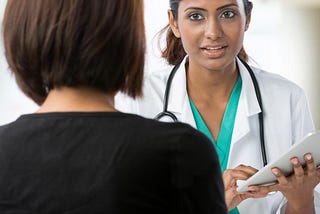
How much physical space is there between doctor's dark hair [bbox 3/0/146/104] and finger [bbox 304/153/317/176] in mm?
601

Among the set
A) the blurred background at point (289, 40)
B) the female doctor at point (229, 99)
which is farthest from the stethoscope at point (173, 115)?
the blurred background at point (289, 40)

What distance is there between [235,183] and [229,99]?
0.30m

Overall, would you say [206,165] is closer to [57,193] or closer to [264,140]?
[57,193]

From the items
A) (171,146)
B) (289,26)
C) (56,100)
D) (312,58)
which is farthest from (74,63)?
(312,58)

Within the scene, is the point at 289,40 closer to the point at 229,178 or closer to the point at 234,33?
the point at 234,33

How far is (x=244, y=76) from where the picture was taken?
5.01 ft

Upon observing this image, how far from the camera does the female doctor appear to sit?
4.69 feet

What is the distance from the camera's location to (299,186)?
1287mm

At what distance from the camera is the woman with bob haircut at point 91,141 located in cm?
67

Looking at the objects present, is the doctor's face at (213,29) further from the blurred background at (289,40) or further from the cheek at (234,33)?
the blurred background at (289,40)

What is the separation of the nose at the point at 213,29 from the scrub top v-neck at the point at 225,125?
0.18 meters

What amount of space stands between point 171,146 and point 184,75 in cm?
87

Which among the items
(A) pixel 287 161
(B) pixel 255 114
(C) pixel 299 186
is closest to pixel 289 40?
(B) pixel 255 114

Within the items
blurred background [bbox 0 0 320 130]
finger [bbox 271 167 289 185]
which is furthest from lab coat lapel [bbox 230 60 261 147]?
blurred background [bbox 0 0 320 130]
